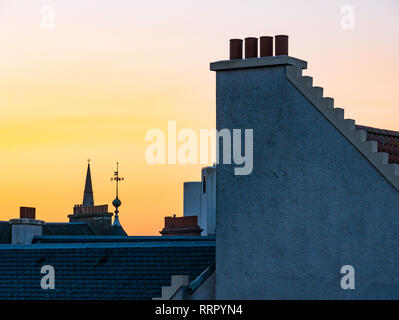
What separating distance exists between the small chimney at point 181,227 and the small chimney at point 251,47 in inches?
1110

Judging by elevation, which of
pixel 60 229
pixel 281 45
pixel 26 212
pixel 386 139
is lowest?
pixel 60 229

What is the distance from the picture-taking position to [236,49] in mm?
30656

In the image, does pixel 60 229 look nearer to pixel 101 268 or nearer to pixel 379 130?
pixel 101 268

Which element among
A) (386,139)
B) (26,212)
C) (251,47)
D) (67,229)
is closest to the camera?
(251,47)

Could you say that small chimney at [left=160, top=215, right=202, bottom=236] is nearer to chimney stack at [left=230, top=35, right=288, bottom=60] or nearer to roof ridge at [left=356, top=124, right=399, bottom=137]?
roof ridge at [left=356, top=124, right=399, bottom=137]

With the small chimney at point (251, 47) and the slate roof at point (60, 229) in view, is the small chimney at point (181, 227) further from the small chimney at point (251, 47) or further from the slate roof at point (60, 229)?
the small chimney at point (251, 47)

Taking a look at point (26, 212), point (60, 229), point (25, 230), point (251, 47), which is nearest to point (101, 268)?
point (251, 47)

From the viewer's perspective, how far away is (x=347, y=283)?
2791 centimetres

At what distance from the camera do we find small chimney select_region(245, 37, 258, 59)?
30.5m

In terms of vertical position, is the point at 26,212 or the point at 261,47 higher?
the point at 261,47

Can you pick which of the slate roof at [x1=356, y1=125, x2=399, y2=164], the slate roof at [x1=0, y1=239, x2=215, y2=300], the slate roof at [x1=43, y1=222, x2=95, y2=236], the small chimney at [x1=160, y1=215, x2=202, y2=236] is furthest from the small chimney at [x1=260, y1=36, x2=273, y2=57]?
the slate roof at [x1=43, y1=222, x2=95, y2=236]

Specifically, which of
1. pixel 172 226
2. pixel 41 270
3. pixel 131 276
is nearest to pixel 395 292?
pixel 131 276

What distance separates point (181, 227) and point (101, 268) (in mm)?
20916
